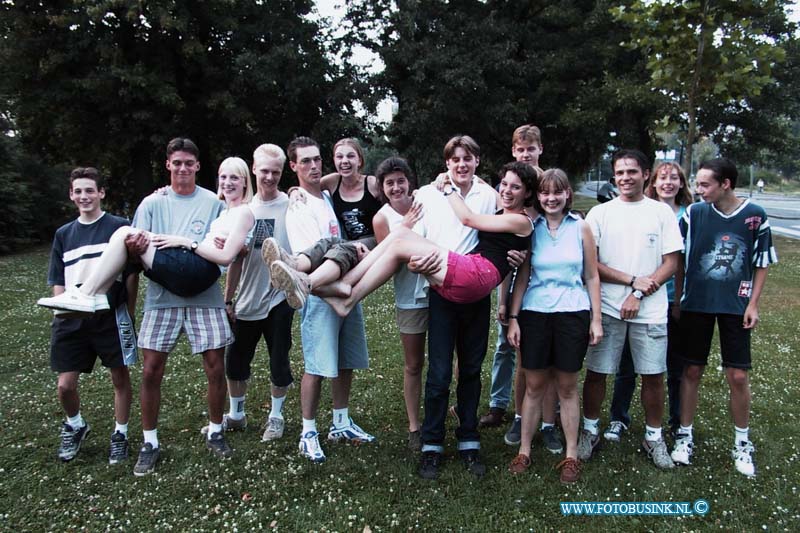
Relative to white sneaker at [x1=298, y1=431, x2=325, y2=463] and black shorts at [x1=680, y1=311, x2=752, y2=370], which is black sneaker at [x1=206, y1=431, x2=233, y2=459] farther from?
black shorts at [x1=680, y1=311, x2=752, y2=370]

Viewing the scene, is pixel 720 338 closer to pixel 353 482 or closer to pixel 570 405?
pixel 570 405

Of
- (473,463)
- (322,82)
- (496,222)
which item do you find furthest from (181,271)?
(322,82)

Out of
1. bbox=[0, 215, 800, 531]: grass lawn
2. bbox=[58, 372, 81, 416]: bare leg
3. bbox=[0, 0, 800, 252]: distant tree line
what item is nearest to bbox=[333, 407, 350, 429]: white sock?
bbox=[0, 215, 800, 531]: grass lawn

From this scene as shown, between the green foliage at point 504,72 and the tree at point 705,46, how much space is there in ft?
36.2

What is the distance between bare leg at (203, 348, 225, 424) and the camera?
13.0 feet

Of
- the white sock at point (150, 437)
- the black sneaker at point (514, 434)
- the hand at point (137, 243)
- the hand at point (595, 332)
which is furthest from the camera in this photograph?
the black sneaker at point (514, 434)

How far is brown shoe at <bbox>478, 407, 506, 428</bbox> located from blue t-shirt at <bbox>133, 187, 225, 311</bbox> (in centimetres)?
245

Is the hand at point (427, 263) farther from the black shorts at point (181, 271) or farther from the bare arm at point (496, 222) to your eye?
the black shorts at point (181, 271)

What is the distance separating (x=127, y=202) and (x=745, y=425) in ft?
85.4

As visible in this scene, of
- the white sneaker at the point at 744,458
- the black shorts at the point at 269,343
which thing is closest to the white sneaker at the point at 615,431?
the white sneaker at the point at 744,458

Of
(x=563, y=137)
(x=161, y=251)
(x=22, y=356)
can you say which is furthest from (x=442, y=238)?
(x=563, y=137)

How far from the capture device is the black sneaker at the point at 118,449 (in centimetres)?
402

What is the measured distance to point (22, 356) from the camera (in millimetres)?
6793

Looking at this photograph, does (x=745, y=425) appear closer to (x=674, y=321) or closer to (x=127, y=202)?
(x=674, y=321)
